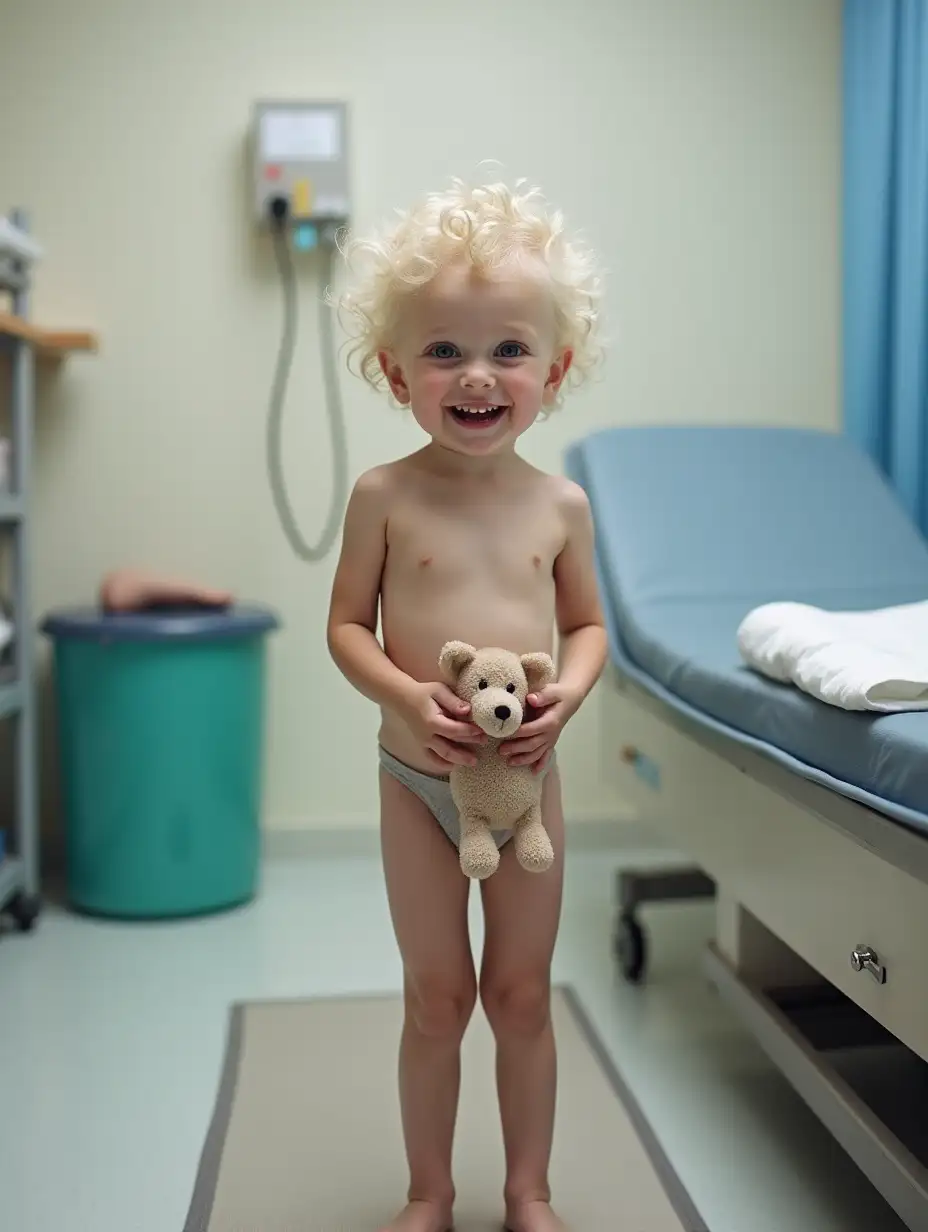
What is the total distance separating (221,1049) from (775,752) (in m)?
0.98

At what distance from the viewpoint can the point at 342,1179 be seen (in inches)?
54.2

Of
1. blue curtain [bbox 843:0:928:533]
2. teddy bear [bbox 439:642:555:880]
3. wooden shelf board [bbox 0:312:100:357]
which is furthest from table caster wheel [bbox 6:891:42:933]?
blue curtain [bbox 843:0:928:533]

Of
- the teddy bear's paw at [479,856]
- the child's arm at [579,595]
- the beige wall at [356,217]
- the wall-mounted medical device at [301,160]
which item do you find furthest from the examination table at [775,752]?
the wall-mounted medical device at [301,160]

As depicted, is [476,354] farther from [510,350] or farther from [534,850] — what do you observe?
[534,850]

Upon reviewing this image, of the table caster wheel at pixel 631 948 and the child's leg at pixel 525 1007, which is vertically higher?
the child's leg at pixel 525 1007

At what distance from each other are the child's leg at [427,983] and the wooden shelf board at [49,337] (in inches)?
54.5

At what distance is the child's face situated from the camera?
1106mm

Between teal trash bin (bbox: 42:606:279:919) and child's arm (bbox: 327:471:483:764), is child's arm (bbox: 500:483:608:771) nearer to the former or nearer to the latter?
child's arm (bbox: 327:471:483:764)

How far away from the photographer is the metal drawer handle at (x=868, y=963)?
113 centimetres

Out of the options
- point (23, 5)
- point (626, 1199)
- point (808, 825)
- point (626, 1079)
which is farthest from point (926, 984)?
point (23, 5)

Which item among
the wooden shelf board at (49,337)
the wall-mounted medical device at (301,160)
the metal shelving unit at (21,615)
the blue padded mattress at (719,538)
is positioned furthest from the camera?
the wall-mounted medical device at (301,160)

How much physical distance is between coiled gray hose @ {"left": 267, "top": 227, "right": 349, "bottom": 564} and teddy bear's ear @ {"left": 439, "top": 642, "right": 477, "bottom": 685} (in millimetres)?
1636

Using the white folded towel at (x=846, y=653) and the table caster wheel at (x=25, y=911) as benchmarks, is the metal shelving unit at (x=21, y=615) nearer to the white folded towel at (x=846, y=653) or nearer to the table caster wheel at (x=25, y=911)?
the table caster wheel at (x=25, y=911)

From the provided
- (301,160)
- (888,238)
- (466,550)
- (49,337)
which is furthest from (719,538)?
(49,337)
